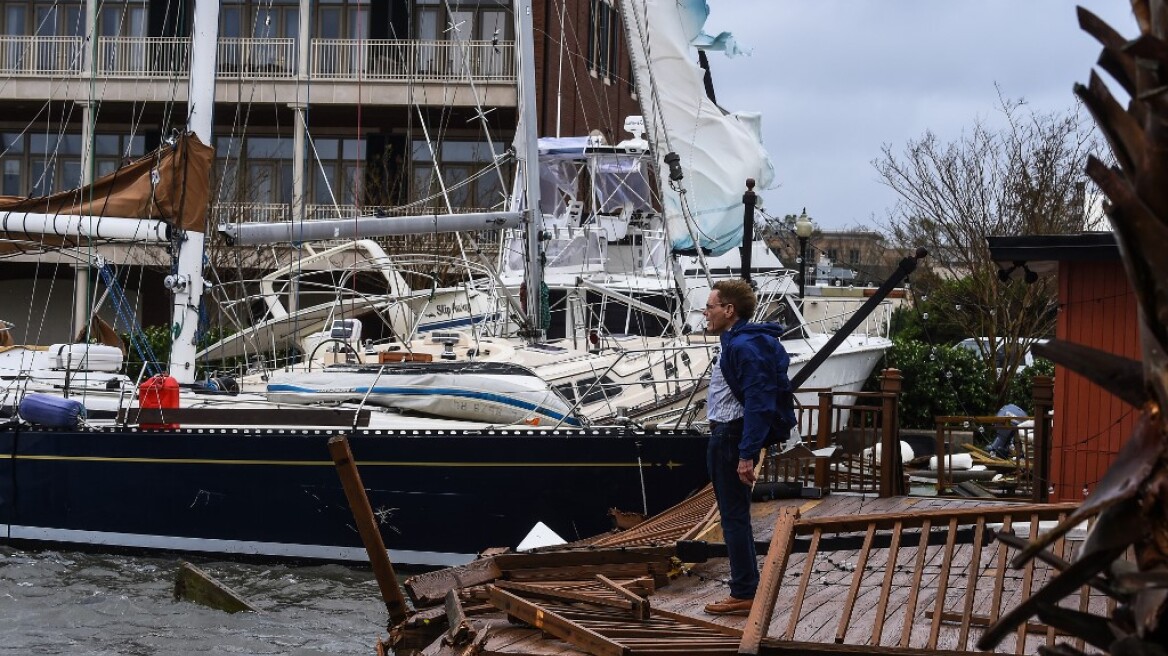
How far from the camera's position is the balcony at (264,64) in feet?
117

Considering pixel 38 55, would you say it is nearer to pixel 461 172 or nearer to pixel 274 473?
pixel 461 172

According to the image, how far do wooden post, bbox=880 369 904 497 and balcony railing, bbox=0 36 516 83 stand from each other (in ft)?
74.6

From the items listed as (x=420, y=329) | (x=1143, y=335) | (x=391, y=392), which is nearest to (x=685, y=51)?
(x=420, y=329)

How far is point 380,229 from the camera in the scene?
18422 millimetres

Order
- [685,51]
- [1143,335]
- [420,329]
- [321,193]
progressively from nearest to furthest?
[1143,335]
[420,329]
[685,51]
[321,193]

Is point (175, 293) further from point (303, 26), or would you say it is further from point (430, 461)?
point (303, 26)

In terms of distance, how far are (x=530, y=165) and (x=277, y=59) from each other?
17893 millimetres

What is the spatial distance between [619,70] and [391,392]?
76.7 ft

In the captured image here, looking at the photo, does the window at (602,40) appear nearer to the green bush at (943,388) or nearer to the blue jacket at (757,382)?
the green bush at (943,388)

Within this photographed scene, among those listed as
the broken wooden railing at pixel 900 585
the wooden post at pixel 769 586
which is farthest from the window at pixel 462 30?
the wooden post at pixel 769 586

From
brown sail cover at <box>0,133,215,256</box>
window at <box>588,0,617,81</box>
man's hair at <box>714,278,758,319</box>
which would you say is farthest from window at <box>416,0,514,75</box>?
man's hair at <box>714,278,758,319</box>

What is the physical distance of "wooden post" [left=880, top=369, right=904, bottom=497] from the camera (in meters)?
13.2

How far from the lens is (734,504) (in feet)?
27.8

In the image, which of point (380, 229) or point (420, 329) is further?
point (420, 329)
